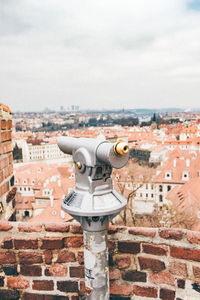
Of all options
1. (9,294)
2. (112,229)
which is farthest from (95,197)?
(9,294)

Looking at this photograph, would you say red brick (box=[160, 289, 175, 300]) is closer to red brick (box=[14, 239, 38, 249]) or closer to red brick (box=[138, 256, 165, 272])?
red brick (box=[138, 256, 165, 272])

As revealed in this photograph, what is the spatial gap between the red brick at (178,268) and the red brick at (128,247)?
23 centimetres

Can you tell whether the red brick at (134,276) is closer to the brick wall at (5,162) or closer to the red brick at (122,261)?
the red brick at (122,261)

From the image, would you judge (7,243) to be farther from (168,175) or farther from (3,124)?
(168,175)

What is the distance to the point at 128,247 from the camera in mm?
1871

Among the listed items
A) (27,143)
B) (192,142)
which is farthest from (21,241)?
(27,143)

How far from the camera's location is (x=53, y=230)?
191 cm

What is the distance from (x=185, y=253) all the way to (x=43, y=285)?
3.34 feet

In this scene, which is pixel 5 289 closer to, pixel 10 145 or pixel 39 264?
pixel 39 264

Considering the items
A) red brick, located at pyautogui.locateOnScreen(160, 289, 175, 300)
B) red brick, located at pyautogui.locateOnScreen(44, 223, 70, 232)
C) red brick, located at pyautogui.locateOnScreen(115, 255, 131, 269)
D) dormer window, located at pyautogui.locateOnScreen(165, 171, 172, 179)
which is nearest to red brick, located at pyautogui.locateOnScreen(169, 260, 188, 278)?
red brick, located at pyautogui.locateOnScreen(160, 289, 175, 300)

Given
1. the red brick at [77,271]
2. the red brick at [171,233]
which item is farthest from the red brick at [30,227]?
the red brick at [171,233]

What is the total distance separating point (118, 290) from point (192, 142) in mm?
49315

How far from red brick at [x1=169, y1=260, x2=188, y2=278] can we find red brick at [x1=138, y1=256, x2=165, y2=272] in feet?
0.19

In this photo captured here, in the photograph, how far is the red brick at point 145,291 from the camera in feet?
6.14
